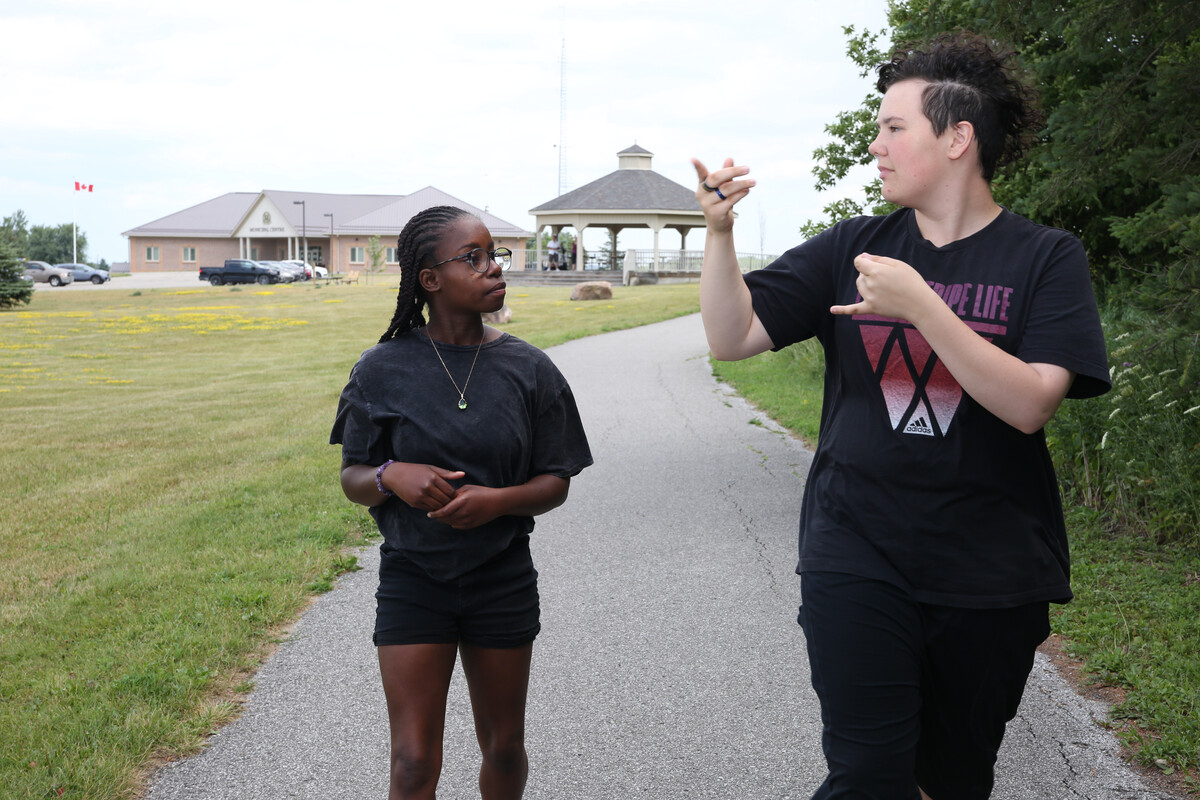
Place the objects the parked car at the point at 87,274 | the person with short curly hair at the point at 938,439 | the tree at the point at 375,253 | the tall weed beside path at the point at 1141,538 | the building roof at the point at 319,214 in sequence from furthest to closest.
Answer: the building roof at the point at 319,214
the tree at the point at 375,253
the parked car at the point at 87,274
the tall weed beside path at the point at 1141,538
the person with short curly hair at the point at 938,439

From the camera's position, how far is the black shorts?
2.83 meters

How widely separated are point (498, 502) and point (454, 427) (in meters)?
0.23

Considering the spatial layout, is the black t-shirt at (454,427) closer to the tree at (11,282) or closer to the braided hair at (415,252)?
the braided hair at (415,252)

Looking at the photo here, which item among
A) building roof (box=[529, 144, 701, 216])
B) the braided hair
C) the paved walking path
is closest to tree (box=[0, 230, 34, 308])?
building roof (box=[529, 144, 701, 216])

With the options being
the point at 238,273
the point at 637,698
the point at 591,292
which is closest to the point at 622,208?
the point at 591,292

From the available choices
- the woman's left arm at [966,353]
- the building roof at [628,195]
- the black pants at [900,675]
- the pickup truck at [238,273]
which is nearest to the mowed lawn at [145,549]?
the black pants at [900,675]

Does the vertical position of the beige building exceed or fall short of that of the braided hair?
it exceeds it

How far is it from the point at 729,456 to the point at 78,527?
18.6 feet

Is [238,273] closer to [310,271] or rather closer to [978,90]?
[310,271]

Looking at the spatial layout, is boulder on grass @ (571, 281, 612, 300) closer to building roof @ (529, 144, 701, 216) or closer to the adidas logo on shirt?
building roof @ (529, 144, 701, 216)

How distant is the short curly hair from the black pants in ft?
3.34

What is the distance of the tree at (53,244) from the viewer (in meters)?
94.9

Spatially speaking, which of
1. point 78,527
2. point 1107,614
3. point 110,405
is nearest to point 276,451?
point 78,527

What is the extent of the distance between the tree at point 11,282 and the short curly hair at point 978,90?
135 feet
